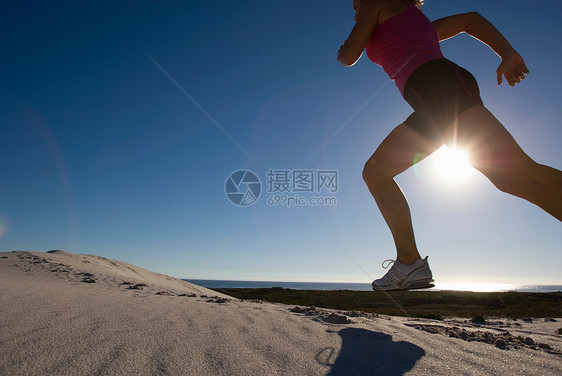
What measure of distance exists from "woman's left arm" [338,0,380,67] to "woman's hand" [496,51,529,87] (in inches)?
35.5

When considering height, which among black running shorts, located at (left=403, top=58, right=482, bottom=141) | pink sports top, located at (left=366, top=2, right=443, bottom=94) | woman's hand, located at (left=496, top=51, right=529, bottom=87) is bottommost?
black running shorts, located at (left=403, top=58, right=482, bottom=141)

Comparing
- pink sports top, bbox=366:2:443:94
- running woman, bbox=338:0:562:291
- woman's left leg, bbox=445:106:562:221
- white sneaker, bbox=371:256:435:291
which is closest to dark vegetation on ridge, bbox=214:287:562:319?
white sneaker, bbox=371:256:435:291

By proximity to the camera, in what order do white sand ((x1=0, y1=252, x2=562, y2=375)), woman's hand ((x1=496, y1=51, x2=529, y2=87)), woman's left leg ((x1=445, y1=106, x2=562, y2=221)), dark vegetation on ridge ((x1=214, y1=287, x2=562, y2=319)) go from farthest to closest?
dark vegetation on ridge ((x1=214, y1=287, x2=562, y2=319)), woman's hand ((x1=496, y1=51, x2=529, y2=87)), woman's left leg ((x1=445, y1=106, x2=562, y2=221)), white sand ((x1=0, y1=252, x2=562, y2=375))

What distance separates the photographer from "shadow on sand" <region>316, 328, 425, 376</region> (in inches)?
56.1

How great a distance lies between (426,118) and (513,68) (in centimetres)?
68

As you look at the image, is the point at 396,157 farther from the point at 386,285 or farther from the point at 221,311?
the point at 221,311

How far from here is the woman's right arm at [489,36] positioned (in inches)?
81.7

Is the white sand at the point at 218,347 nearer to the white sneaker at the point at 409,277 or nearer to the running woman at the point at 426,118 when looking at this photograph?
the white sneaker at the point at 409,277

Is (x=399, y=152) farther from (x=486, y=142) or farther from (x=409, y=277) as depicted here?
(x=409, y=277)

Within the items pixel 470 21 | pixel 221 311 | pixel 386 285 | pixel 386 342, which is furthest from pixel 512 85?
pixel 221 311

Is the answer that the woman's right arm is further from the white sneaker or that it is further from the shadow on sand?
the shadow on sand

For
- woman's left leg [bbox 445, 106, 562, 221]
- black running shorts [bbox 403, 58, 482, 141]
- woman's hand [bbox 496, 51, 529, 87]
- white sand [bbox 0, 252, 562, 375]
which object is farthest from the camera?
woman's hand [bbox 496, 51, 529, 87]

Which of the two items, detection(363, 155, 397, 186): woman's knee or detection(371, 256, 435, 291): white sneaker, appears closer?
detection(371, 256, 435, 291): white sneaker

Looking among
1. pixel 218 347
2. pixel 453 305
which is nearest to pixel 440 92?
pixel 218 347
